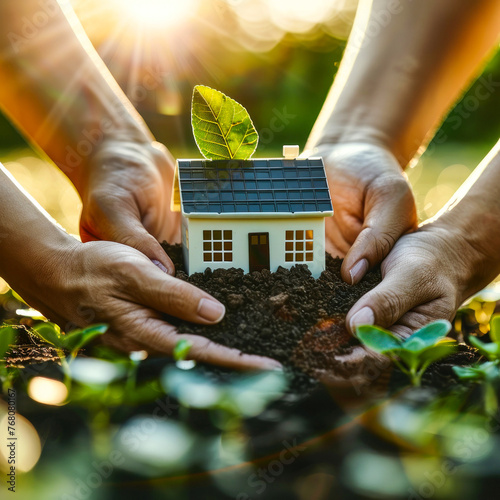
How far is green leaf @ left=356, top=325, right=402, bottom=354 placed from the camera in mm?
1306

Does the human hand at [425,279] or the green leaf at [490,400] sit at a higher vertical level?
the human hand at [425,279]

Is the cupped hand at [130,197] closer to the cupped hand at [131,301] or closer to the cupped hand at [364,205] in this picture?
the cupped hand at [131,301]

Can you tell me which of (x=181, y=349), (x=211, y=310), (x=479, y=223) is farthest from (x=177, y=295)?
(x=479, y=223)

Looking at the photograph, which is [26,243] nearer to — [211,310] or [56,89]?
[211,310]

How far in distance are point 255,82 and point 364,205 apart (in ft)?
16.6

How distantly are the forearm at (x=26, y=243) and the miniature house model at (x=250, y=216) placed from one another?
1.53 ft

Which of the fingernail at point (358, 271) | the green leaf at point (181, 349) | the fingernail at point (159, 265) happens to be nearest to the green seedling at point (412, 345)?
the green leaf at point (181, 349)

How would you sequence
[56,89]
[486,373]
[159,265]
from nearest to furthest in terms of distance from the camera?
[486,373]
[159,265]
[56,89]

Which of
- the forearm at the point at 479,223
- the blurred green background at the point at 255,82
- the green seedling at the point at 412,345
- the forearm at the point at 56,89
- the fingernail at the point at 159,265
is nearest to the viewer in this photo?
the green seedling at the point at 412,345

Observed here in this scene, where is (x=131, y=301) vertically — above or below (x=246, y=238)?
below

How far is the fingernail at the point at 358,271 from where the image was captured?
1.95m

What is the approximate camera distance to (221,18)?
22.6 ft

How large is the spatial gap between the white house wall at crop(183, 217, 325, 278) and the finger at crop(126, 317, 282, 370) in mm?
394

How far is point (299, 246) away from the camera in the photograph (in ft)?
6.63
